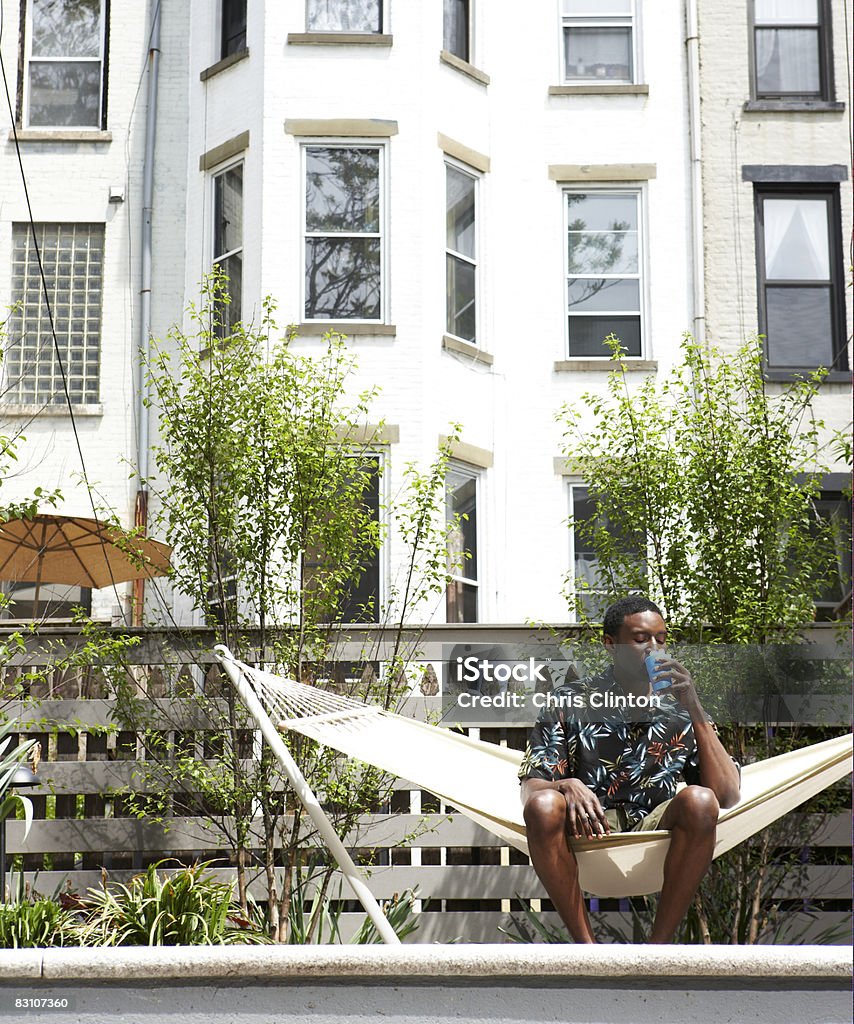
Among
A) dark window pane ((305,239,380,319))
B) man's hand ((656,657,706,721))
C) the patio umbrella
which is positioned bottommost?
man's hand ((656,657,706,721))

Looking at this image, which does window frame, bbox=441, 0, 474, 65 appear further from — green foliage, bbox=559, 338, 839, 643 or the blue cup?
the blue cup

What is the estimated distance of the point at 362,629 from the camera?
6883 millimetres

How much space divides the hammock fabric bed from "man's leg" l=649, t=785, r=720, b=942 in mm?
60

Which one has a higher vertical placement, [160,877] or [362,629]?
[362,629]

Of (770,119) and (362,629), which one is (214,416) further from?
(770,119)

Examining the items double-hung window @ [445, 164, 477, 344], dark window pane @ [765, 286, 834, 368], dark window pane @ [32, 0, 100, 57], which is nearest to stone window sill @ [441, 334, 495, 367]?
double-hung window @ [445, 164, 477, 344]

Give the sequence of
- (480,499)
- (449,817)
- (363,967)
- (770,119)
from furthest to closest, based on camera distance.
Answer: (770,119) < (480,499) < (449,817) < (363,967)

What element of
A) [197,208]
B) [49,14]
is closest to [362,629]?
[197,208]

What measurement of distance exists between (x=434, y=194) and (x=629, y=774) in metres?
6.40

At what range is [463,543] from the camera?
10336mm

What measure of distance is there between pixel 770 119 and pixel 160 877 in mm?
7822

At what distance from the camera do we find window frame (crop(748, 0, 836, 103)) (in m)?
11.5

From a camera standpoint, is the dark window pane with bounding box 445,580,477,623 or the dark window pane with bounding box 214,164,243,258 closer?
the dark window pane with bounding box 445,580,477,623

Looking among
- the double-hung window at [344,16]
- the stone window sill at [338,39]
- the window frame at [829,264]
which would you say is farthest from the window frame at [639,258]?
the double-hung window at [344,16]
